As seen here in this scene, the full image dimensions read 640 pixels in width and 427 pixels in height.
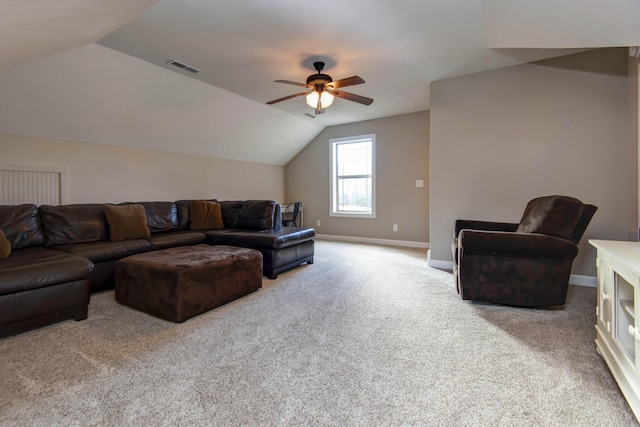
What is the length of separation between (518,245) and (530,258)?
0.15 metres

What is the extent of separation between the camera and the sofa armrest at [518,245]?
2.27 m

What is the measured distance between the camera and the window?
228 inches

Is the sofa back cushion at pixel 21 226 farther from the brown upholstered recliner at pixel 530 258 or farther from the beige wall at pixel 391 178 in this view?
the beige wall at pixel 391 178

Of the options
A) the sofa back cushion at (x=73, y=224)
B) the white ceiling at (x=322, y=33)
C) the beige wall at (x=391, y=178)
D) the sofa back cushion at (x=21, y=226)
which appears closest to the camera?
the white ceiling at (x=322, y=33)

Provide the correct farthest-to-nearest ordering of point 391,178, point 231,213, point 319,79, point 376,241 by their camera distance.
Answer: point 376,241 < point 391,178 < point 231,213 < point 319,79

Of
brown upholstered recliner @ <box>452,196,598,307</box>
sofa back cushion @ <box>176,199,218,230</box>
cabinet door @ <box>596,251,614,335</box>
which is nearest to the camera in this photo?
cabinet door @ <box>596,251,614,335</box>

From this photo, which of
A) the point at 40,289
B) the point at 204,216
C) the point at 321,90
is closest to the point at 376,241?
the point at 204,216

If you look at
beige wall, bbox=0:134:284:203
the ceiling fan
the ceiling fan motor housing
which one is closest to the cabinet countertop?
the ceiling fan

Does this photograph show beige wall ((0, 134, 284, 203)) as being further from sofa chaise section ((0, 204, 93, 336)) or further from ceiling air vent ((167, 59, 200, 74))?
ceiling air vent ((167, 59, 200, 74))

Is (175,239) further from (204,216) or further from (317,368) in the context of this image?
(317,368)

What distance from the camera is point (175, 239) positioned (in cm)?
350

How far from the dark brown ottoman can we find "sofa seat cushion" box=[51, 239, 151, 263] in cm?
47

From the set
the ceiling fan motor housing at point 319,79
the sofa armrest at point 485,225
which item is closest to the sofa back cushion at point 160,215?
the ceiling fan motor housing at point 319,79

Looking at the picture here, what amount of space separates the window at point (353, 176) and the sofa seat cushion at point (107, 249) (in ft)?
12.6
